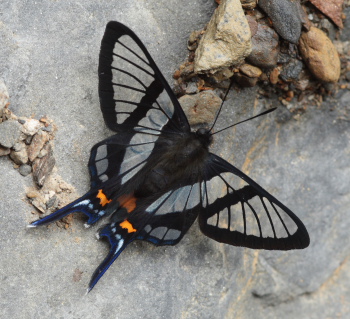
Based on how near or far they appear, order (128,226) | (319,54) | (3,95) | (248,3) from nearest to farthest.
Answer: (3,95), (128,226), (248,3), (319,54)

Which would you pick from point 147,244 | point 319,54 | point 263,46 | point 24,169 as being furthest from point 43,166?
point 319,54

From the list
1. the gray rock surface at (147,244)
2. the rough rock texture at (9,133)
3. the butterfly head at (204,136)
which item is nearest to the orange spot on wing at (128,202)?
the gray rock surface at (147,244)

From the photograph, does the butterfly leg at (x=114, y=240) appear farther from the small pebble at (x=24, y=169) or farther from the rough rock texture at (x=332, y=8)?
the rough rock texture at (x=332, y=8)

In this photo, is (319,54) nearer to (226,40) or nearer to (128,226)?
(226,40)

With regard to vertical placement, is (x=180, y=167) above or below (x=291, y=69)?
below

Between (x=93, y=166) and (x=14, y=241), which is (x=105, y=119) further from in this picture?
(x=14, y=241)

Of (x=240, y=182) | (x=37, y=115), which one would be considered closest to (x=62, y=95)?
(x=37, y=115)

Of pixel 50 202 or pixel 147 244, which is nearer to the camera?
pixel 50 202
